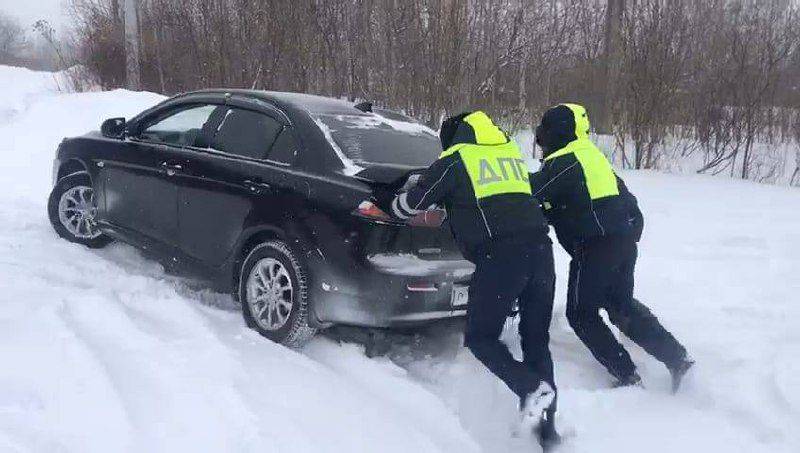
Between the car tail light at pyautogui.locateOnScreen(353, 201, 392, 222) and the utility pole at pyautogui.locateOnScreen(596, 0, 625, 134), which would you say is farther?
the utility pole at pyautogui.locateOnScreen(596, 0, 625, 134)

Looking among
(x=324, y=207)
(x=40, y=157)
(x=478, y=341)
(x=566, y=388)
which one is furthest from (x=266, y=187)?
(x=40, y=157)

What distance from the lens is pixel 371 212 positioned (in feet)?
12.3

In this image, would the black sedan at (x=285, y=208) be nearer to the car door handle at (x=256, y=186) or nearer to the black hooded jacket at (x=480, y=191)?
the car door handle at (x=256, y=186)

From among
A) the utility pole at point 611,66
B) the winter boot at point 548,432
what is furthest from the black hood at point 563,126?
the utility pole at point 611,66

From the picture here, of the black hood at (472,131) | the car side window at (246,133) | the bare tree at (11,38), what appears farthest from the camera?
the bare tree at (11,38)

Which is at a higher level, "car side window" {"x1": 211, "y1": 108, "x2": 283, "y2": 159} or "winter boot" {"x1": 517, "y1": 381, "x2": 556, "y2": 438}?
"car side window" {"x1": 211, "y1": 108, "x2": 283, "y2": 159}

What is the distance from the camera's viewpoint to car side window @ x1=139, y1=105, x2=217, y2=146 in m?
4.90

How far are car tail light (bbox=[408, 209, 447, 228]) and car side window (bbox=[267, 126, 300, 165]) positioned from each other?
0.93m

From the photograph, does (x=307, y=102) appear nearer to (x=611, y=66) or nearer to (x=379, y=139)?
(x=379, y=139)

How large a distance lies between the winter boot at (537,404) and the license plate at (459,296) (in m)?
0.82

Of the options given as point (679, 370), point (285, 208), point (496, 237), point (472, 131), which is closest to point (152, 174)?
point (285, 208)

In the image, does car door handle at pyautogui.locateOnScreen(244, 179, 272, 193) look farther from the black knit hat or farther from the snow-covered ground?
the black knit hat

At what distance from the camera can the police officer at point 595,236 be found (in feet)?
11.8

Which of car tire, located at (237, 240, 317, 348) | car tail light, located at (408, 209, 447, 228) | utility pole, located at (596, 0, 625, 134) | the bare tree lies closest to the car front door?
car tire, located at (237, 240, 317, 348)
